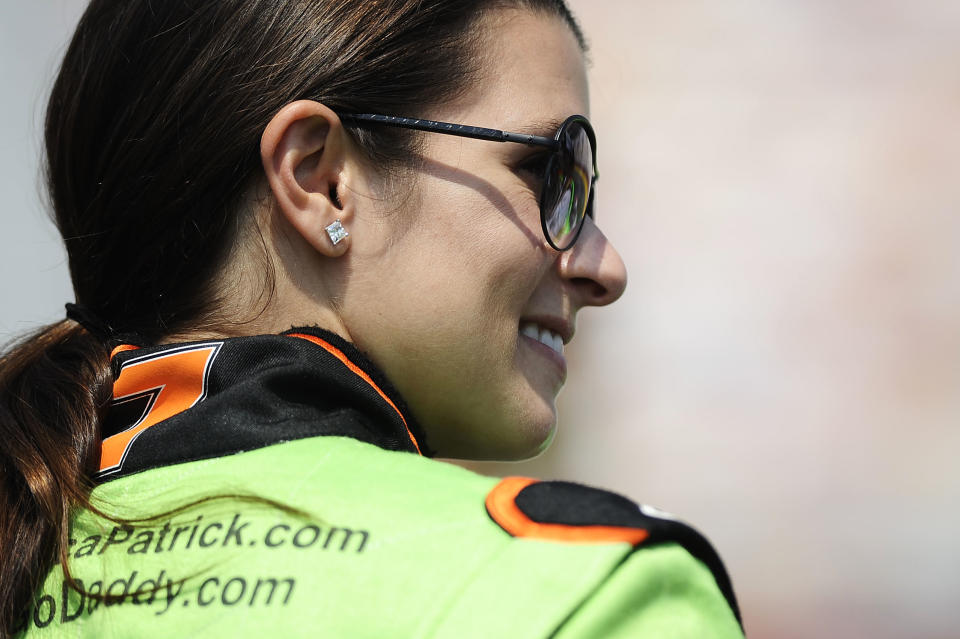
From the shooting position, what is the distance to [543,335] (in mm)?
1465

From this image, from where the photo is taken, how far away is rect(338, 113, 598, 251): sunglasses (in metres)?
1.32

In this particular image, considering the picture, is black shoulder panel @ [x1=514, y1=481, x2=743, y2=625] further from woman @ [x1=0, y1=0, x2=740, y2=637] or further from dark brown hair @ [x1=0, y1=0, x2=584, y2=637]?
dark brown hair @ [x1=0, y1=0, x2=584, y2=637]

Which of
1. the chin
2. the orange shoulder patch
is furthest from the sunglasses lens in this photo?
the orange shoulder patch

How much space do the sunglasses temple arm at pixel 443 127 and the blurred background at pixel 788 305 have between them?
339cm

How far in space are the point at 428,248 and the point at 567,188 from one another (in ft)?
0.90

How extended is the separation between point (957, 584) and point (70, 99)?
4.34 meters

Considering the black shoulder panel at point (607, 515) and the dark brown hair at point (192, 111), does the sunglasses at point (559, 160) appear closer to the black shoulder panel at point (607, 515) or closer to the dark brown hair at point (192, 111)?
the dark brown hair at point (192, 111)

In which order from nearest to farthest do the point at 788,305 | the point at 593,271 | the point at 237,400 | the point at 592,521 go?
1. the point at 592,521
2. the point at 237,400
3. the point at 593,271
4. the point at 788,305

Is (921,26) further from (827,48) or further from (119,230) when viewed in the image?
(119,230)

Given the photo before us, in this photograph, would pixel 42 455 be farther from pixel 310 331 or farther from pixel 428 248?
pixel 428 248

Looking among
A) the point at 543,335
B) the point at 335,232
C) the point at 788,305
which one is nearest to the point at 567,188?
the point at 543,335

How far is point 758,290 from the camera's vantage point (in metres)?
4.80

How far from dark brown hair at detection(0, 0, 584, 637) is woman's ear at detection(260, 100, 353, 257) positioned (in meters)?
0.03

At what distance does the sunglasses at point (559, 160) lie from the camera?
1316 mm
